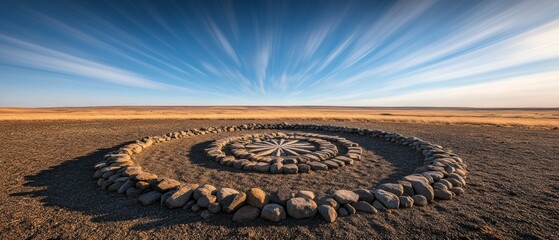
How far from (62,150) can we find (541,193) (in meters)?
14.3

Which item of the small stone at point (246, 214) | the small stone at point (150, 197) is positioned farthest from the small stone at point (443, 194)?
the small stone at point (150, 197)

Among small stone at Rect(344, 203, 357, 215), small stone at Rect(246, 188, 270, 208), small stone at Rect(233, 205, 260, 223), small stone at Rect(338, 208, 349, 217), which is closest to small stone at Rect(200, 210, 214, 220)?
small stone at Rect(233, 205, 260, 223)

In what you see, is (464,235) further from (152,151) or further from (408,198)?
(152,151)

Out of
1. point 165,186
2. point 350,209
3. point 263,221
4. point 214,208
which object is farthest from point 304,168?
point 165,186

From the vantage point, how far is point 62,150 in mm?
9000

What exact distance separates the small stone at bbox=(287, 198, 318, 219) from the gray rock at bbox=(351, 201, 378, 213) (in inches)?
30.3

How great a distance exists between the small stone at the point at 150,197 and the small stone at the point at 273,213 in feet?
7.00

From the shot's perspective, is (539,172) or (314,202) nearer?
(314,202)

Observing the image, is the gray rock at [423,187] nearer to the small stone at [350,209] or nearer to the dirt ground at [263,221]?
the dirt ground at [263,221]

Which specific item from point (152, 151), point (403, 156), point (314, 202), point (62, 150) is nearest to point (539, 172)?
point (403, 156)

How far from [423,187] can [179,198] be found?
186 inches

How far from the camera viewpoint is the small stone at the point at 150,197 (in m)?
4.43

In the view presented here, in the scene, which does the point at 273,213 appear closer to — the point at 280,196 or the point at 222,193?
the point at 280,196

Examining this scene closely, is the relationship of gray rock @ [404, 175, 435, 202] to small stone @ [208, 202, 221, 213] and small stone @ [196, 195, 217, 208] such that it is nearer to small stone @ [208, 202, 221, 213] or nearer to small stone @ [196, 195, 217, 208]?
small stone @ [208, 202, 221, 213]
